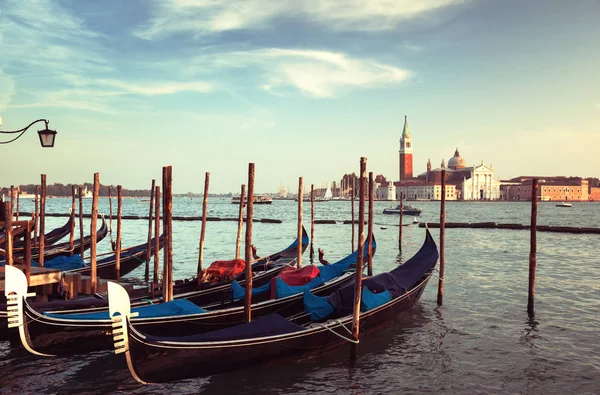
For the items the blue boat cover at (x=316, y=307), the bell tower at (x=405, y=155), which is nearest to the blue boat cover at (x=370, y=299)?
the blue boat cover at (x=316, y=307)

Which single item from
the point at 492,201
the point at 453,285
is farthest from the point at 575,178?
the point at 453,285

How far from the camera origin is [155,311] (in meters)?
6.32

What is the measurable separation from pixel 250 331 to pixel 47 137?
455 centimetres

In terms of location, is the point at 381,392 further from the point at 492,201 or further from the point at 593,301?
the point at 492,201

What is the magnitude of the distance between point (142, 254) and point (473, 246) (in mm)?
14665

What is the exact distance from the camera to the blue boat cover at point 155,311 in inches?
245

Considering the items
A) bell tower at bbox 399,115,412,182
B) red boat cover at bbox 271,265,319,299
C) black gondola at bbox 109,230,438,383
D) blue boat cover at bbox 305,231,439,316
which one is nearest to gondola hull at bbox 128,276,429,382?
black gondola at bbox 109,230,438,383

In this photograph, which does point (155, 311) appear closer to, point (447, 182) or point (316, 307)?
point (316, 307)

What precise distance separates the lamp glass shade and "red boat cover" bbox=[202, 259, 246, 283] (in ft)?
11.1

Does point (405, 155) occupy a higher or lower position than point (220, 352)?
higher

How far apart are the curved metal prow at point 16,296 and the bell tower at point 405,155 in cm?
11970

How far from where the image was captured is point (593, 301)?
10.3 metres

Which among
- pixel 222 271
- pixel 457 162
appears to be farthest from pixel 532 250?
pixel 457 162

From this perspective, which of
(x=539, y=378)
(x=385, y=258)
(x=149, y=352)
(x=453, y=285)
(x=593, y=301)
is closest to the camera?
(x=149, y=352)
